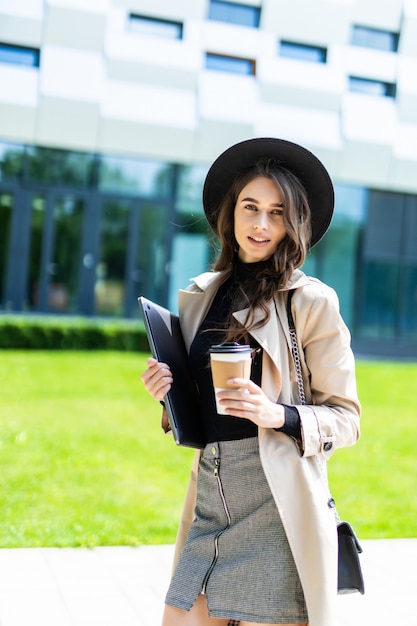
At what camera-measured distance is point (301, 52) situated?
18.8 m

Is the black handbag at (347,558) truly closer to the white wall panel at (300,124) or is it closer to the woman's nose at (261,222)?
the woman's nose at (261,222)

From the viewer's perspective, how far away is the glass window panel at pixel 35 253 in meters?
17.3

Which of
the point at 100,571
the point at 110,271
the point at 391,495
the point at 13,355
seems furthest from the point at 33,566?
the point at 110,271

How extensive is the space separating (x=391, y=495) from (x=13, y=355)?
309 inches

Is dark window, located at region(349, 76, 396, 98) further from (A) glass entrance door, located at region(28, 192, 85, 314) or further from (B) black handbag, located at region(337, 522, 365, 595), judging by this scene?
(B) black handbag, located at region(337, 522, 365, 595)

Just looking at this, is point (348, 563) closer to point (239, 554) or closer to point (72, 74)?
point (239, 554)

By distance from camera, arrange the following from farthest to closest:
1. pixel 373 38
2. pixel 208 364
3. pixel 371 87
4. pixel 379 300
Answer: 1. pixel 379 300
2. pixel 371 87
3. pixel 373 38
4. pixel 208 364

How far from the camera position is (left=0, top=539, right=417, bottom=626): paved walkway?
3.80 m

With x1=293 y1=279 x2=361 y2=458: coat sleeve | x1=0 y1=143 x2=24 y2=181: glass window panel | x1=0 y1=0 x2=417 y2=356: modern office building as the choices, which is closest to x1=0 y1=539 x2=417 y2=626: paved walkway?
x1=293 y1=279 x2=361 y2=458: coat sleeve

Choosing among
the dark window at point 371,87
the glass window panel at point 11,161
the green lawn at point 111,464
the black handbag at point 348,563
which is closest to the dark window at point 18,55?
the glass window panel at point 11,161

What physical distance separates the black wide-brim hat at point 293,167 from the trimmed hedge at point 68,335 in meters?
12.1

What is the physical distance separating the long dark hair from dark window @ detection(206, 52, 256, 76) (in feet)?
53.3

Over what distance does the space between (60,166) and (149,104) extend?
2.33 m

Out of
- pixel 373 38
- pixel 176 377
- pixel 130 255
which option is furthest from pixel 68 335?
pixel 176 377
